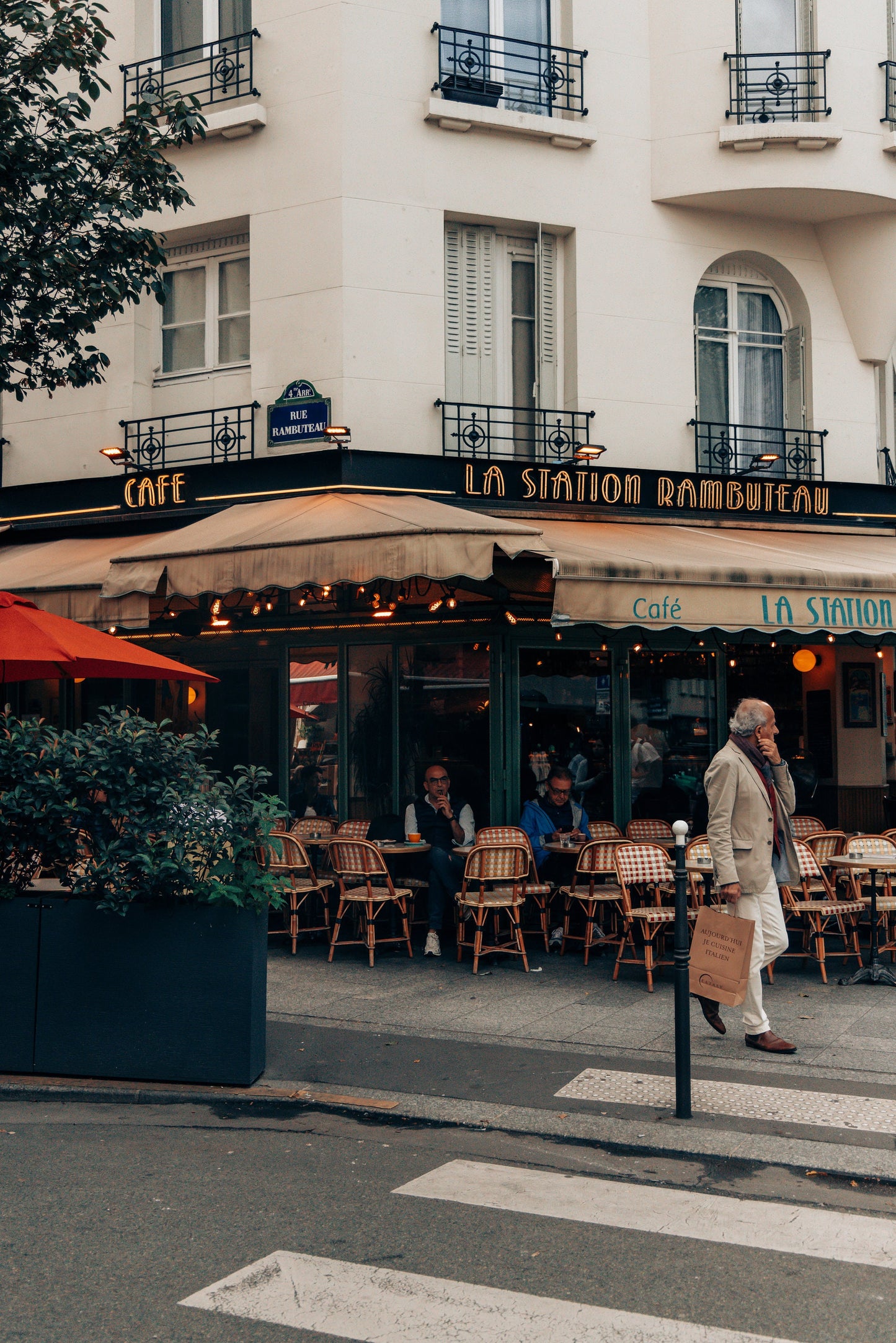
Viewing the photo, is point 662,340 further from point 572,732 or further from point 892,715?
point 892,715

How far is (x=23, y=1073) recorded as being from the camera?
6.63 meters

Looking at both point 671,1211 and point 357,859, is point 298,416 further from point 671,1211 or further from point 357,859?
point 671,1211

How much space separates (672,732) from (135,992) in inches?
274

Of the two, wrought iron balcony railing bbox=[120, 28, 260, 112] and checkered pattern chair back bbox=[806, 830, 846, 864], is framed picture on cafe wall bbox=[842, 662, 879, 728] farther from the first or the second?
wrought iron balcony railing bbox=[120, 28, 260, 112]

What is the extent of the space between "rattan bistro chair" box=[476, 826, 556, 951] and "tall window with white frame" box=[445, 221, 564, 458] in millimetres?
3869

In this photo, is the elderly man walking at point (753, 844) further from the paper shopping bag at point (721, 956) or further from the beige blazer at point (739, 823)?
the paper shopping bag at point (721, 956)

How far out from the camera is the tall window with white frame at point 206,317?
489 inches

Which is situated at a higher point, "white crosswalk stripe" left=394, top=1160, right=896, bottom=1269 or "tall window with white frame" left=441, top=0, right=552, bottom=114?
"tall window with white frame" left=441, top=0, right=552, bottom=114

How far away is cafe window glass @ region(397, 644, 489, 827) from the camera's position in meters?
11.3

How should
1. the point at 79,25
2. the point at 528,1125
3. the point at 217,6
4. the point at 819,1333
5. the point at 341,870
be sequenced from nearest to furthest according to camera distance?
the point at 819,1333 < the point at 528,1125 < the point at 79,25 < the point at 341,870 < the point at 217,6

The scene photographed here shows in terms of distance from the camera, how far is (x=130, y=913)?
6508 mm

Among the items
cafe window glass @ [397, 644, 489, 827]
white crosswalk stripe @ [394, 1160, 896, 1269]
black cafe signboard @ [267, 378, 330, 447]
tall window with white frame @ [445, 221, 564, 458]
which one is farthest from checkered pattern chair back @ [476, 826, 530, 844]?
white crosswalk stripe @ [394, 1160, 896, 1269]

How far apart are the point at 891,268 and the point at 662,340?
266 cm

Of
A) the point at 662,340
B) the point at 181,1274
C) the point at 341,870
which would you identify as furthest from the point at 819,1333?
the point at 662,340
